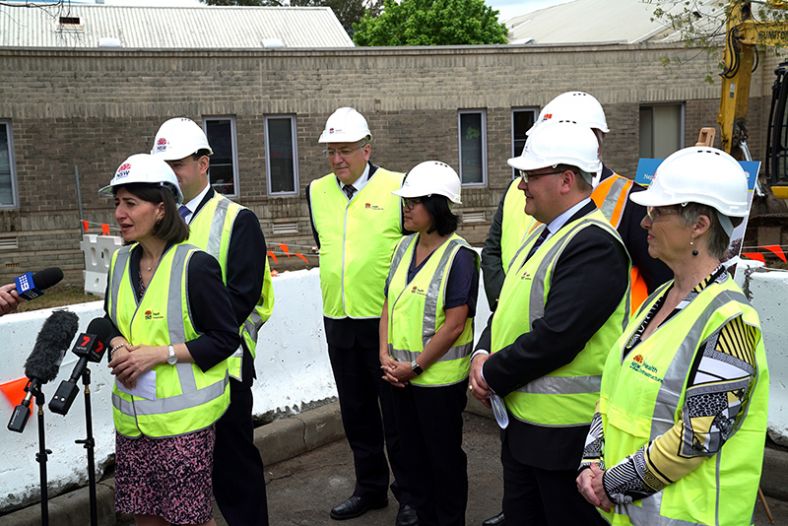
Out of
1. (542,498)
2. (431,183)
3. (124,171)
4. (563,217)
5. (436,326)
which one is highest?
(124,171)

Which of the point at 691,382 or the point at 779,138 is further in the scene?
the point at 779,138

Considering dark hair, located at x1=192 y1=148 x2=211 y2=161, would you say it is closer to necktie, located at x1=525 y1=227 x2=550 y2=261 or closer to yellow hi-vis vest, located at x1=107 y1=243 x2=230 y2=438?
yellow hi-vis vest, located at x1=107 y1=243 x2=230 y2=438

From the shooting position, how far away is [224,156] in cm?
2089

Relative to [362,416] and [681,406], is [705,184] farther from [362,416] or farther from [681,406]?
[362,416]

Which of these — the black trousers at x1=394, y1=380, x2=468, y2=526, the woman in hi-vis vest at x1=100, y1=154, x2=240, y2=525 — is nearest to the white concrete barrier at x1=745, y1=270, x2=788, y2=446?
the black trousers at x1=394, y1=380, x2=468, y2=526

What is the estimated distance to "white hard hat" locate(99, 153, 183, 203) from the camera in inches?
145

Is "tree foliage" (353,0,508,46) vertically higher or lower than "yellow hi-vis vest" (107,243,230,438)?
higher

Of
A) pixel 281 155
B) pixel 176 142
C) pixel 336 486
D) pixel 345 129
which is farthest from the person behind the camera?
pixel 281 155

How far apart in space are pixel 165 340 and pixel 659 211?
2.13 m

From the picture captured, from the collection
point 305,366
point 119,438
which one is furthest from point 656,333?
point 305,366

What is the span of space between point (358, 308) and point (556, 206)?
2.00 metres

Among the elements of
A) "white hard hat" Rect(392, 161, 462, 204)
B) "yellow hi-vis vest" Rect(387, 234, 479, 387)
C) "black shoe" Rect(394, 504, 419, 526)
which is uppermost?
"white hard hat" Rect(392, 161, 462, 204)

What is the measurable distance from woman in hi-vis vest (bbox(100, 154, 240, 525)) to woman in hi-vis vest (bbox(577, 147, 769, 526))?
1.79m

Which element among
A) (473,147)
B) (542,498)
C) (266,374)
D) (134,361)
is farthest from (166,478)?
(473,147)
